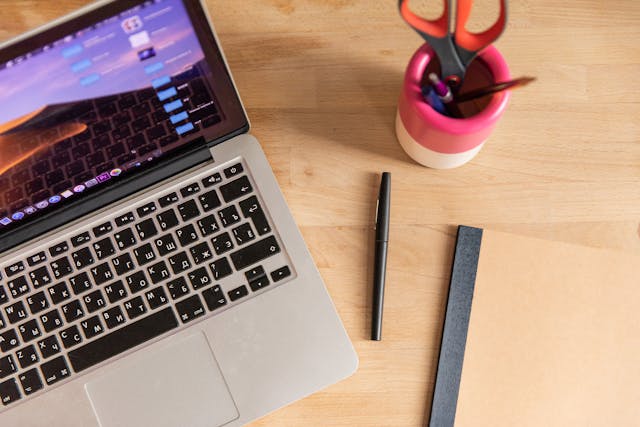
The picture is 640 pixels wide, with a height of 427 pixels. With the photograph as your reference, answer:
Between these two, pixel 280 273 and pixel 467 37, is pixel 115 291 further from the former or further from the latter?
pixel 467 37

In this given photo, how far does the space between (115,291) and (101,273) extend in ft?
0.08

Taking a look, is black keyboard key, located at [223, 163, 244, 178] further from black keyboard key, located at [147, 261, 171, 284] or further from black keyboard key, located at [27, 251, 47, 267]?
black keyboard key, located at [27, 251, 47, 267]

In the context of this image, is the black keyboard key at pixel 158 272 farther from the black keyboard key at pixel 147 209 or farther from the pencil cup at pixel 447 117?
the pencil cup at pixel 447 117

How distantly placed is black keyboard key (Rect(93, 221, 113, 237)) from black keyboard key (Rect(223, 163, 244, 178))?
144 mm

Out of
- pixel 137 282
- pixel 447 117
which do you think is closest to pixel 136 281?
pixel 137 282

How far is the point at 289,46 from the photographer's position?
0.65m

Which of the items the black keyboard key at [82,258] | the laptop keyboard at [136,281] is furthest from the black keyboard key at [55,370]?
the black keyboard key at [82,258]

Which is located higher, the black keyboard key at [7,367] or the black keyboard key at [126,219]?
the black keyboard key at [126,219]

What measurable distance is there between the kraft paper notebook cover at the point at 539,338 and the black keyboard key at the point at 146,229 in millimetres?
340

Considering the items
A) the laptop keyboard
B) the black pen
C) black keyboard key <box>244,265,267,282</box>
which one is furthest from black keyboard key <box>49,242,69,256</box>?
the black pen

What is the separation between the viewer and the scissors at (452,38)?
48 cm

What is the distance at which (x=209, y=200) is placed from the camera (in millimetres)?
596

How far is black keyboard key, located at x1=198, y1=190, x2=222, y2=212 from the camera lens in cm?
60

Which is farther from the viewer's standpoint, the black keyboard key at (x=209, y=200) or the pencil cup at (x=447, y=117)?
the black keyboard key at (x=209, y=200)
